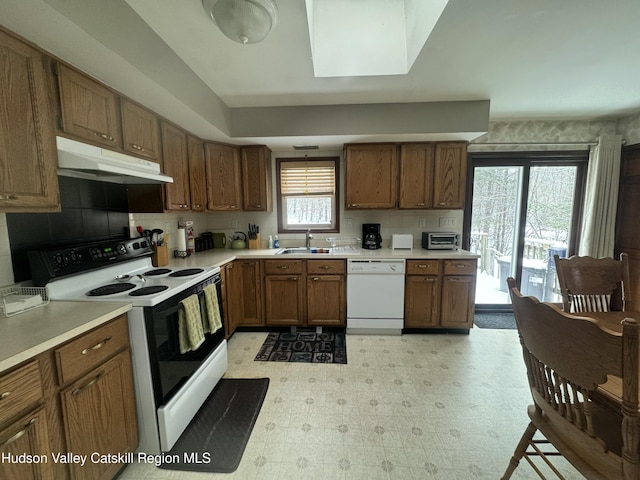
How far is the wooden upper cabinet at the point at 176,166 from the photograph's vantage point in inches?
86.0

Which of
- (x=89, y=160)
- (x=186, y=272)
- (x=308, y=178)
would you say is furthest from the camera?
(x=308, y=178)

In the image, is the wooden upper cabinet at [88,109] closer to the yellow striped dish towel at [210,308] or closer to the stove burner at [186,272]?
the stove burner at [186,272]

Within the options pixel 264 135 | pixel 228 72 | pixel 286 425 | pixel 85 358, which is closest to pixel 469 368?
pixel 286 425

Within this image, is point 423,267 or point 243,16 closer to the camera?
point 243,16

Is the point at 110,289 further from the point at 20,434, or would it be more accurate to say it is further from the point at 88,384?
the point at 20,434

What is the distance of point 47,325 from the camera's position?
1.10 m

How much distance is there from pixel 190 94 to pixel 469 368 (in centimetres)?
328

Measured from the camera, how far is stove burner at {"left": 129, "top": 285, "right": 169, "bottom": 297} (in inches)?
58.0

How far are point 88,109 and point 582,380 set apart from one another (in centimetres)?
260

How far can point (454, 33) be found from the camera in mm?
1504

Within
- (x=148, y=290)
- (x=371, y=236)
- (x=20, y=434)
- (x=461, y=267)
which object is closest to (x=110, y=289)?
(x=148, y=290)

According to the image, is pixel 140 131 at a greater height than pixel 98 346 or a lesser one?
greater

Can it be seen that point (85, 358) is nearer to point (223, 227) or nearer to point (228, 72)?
point (228, 72)

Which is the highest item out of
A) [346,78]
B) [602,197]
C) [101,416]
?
[346,78]
